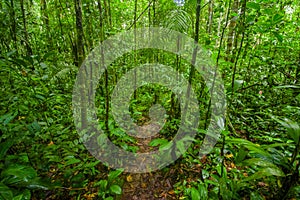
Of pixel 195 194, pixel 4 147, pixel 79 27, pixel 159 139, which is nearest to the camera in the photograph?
pixel 4 147

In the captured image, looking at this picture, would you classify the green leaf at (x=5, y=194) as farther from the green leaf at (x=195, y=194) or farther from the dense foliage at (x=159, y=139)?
the green leaf at (x=195, y=194)

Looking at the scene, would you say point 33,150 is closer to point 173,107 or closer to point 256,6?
point 173,107

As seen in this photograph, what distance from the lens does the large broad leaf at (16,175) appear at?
1.45m

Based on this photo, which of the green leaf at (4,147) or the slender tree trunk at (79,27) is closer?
the green leaf at (4,147)

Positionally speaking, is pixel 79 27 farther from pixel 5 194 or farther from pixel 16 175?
pixel 5 194

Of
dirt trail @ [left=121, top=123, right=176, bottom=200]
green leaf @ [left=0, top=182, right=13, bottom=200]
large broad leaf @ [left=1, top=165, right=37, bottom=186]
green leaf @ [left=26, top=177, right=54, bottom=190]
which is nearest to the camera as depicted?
green leaf @ [left=0, top=182, right=13, bottom=200]

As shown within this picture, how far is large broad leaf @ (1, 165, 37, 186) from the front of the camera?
Answer: 4.75 ft

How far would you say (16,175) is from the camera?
143cm

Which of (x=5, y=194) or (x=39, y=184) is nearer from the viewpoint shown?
(x=5, y=194)

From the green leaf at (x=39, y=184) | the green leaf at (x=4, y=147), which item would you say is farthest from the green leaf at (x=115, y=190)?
the green leaf at (x=4, y=147)

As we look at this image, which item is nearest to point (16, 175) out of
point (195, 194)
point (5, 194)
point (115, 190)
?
point (5, 194)

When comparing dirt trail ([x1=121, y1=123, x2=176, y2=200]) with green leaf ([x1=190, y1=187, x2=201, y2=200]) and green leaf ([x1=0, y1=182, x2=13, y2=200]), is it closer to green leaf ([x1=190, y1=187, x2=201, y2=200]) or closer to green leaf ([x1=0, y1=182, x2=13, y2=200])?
green leaf ([x1=190, y1=187, x2=201, y2=200])

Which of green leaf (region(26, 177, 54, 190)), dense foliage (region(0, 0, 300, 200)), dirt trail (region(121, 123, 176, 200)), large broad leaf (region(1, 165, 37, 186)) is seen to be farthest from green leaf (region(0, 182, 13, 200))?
dirt trail (region(121, 123, 176, 200))

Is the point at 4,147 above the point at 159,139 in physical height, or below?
above
